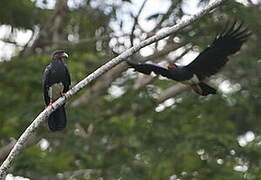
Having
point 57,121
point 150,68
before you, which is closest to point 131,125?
point 150,68

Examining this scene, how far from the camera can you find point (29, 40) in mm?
12359

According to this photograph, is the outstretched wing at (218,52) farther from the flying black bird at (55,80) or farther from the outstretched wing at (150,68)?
the flying black bird at (55,80)

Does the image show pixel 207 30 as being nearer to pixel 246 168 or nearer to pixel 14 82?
pixel 246 168

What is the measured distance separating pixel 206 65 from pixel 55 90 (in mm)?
1553

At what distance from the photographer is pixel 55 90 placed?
7801 millimetres

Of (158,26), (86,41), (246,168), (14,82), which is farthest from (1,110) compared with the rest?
(246,168)

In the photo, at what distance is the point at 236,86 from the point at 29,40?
3.35 m

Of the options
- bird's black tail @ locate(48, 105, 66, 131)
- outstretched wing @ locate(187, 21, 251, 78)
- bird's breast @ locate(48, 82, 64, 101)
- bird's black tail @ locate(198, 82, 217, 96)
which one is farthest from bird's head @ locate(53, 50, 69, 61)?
bird's black tail @ locate(198, 82, 217, 96)

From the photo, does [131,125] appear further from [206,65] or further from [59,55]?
[59,55]

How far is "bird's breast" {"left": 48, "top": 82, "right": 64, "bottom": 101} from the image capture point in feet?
25.4

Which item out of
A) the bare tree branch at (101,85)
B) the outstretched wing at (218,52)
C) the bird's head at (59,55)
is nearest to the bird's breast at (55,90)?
the bird's head at (59,55)

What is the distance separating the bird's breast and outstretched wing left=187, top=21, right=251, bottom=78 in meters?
1.33

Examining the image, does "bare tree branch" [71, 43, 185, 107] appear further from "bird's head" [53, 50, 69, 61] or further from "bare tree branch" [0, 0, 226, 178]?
"bare tree branch" [0, 0, 226, 178]

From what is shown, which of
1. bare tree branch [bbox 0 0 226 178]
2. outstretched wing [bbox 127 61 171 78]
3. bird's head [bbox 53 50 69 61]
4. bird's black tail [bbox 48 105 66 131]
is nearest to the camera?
bare tree branch [bbox 0 0 226 178]
